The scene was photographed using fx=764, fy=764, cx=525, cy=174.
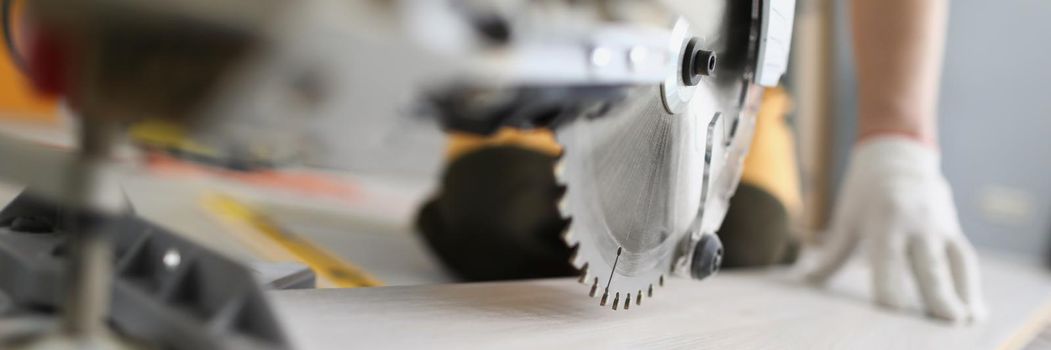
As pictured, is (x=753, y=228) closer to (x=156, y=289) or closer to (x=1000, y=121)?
(x=156, y=289)

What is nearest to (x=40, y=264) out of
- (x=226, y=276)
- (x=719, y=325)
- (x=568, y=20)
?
(x=226, y=276)

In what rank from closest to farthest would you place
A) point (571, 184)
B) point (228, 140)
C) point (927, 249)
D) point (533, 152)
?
point (228, 140) → point (571, 184) → point (927, 249) → point (533, 152)

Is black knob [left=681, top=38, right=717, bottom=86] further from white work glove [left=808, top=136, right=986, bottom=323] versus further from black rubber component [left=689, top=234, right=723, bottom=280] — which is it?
white work glove [left=808, top=136, right=986, bottom=323]

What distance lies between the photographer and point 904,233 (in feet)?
2.68

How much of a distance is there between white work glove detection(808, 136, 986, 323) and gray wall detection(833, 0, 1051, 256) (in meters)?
1.13

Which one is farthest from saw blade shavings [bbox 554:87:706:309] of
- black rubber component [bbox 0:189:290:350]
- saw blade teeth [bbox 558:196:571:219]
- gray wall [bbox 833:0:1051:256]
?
gray wall [bbox 833:0:1051:256]

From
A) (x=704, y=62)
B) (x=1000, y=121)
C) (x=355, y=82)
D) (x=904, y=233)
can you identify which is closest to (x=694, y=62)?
(x=704, y=62)

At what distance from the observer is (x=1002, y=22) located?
187 centimetres

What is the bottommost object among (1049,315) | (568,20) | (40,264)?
(1049,315)

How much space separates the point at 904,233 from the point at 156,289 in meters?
0.74

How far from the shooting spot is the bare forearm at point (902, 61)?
91cm

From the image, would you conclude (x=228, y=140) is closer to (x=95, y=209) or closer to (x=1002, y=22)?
(x=95, y=209)

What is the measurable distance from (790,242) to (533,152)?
40cm

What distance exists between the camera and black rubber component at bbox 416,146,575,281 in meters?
0.93
